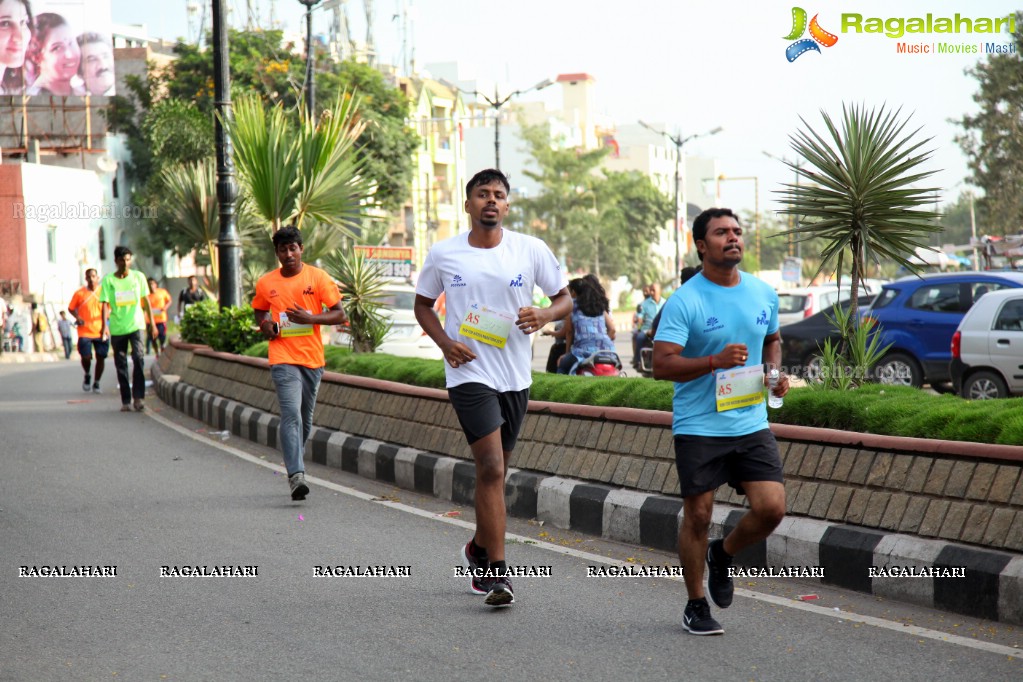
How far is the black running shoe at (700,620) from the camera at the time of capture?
18.4 feet

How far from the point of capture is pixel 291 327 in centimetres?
968

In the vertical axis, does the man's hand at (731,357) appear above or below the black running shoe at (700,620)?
above

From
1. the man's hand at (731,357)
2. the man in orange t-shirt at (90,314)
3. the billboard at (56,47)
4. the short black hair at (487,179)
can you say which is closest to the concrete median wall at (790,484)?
the man's hand at (731,357)

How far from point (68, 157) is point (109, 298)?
134 ft

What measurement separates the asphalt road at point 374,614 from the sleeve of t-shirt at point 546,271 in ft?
4.79

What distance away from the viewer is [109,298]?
16516 mm

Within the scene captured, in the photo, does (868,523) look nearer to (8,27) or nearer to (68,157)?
(8,27)

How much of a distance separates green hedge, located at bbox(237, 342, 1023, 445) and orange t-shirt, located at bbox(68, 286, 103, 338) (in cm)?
994

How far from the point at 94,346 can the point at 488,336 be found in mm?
13959

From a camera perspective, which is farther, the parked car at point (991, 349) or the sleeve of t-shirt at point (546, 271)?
the parked car at point (991, 349)

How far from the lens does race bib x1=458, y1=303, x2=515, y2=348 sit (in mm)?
6289

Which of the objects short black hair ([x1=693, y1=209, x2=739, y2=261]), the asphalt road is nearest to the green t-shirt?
the asphalt road

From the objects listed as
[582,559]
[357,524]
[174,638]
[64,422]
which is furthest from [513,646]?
[64,422]

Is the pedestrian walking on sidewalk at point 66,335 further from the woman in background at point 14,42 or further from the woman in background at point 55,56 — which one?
the woman in background at point 14,42
